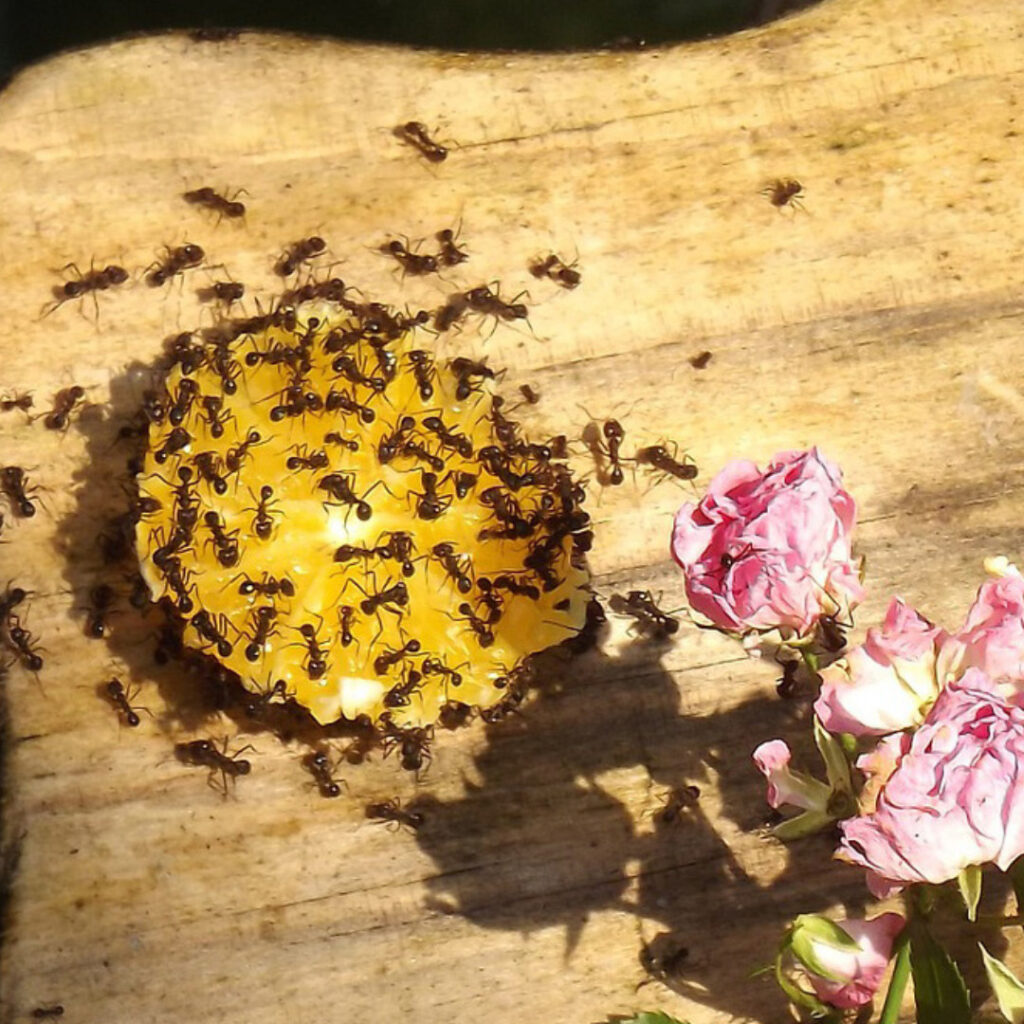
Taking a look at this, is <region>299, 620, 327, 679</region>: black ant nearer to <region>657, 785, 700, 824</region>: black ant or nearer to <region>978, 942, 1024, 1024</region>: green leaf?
<region>657, 785, 700, 824</region>: black ant

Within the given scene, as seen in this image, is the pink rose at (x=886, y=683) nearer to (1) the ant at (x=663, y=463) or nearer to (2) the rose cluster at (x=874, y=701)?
(2) the rose cluster at (x=874, y=701)

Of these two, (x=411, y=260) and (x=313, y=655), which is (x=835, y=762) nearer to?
(x=313, y=655)

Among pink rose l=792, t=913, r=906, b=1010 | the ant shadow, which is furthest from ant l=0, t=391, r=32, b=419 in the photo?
pink rose l=792, t=913, r=906, b=1010

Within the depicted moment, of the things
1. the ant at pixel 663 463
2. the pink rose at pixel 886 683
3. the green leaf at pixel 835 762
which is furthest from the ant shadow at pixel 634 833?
the pink rose at pixel 886 683

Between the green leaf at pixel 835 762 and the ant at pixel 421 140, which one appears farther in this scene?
the ant at pixel 421 140

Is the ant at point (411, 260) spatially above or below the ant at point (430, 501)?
above

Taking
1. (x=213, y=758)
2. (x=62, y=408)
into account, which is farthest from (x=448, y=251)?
(x=213, y=758)
